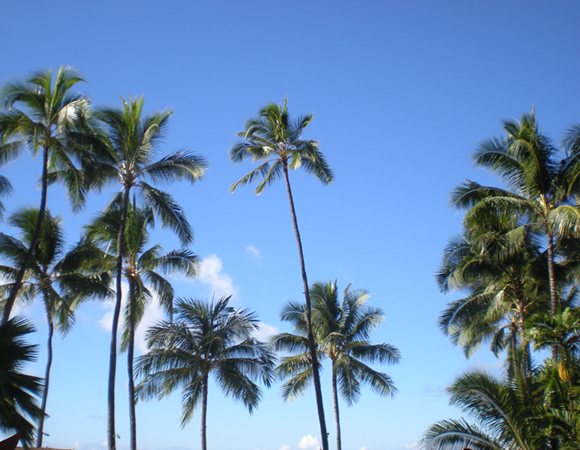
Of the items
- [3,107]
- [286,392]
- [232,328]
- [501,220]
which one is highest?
[3,107]

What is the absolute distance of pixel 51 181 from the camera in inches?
844

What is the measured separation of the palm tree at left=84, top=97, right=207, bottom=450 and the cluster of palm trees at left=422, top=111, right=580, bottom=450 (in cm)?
1102

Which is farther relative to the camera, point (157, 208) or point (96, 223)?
point (96, 223)

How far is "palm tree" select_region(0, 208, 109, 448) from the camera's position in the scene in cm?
2377

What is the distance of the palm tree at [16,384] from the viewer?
11.6 m

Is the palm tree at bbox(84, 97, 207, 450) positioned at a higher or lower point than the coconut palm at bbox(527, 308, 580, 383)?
higher

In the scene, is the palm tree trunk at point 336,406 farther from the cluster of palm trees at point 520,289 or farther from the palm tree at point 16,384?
the palm tree at point 16,384

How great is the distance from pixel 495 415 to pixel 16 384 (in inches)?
455

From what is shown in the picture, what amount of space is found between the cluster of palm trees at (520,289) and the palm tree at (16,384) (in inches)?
377

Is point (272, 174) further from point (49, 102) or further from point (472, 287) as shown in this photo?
point (472, 287)

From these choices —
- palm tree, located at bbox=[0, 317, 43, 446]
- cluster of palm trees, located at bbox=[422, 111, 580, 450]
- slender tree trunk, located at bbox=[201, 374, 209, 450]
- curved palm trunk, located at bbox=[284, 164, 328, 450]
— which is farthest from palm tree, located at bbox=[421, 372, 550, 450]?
slender tree trunk, located at bbox=[201, 374, 209, 450]

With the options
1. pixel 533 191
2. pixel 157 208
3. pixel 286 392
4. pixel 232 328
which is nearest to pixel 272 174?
pixel 157 208

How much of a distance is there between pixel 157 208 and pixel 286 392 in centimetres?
1229

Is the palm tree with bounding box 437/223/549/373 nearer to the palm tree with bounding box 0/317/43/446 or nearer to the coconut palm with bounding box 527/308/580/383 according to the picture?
the coconut palm with bounding box 527/308/580/383
